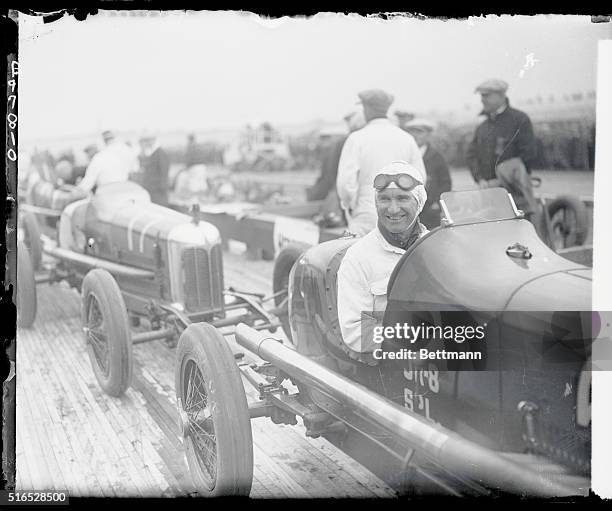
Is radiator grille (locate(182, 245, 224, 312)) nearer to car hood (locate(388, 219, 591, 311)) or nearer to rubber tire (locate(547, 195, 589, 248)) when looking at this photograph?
car hood (locate(388, 219, 591, 311))

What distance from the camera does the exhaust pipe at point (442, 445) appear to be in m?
1.97

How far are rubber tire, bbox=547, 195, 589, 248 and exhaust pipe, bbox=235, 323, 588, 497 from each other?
0.98 metres

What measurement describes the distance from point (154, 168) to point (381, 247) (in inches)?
56.6

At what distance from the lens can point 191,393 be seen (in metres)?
2.78

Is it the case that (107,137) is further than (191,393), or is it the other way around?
(107,137)

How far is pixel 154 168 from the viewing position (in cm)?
344

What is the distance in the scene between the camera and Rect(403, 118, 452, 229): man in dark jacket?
8.29 feet

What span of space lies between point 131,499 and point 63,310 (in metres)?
1.37

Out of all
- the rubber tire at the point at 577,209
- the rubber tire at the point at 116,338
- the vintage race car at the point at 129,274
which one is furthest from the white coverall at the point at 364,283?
the rubber tire at the point at 116,338

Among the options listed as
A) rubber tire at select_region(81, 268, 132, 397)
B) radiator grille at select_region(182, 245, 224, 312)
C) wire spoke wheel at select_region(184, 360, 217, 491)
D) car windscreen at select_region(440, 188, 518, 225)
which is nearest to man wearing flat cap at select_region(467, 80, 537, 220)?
car windscreen at select_region(440, 188, 518, 225)

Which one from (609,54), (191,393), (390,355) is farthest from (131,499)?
(609,54)

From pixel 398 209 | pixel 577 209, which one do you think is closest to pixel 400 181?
pixel 398 209

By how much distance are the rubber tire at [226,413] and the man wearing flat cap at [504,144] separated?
3.89ft

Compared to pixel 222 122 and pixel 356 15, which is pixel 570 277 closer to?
pixel 356 15
